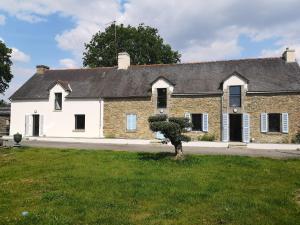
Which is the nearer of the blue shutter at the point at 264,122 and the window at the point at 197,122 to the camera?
the blue shutter at the point at 264,122

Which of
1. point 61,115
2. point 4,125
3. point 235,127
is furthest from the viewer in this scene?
point 4,125

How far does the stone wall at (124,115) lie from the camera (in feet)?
87.1

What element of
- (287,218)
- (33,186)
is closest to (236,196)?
(287,218)

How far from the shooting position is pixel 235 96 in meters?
24.8

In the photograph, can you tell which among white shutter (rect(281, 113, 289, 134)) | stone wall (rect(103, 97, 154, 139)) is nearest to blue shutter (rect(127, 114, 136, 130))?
stone wall (rect(103, 97, 154, 139))

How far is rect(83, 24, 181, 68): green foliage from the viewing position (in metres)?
45.2

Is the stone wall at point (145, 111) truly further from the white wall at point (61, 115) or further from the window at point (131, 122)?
the white wall at point (61, 115)

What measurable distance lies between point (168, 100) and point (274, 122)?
7.87 meters

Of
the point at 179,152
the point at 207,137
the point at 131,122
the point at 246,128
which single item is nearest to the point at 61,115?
the point at 131,122

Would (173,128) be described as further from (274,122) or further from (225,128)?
(274,122)

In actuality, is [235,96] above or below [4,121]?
above

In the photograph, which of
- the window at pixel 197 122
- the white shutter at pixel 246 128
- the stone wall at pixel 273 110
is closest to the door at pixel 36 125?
the window at pixel 197 122

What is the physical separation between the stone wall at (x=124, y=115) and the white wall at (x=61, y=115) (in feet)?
2.42

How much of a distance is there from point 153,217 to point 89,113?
72.5ft
